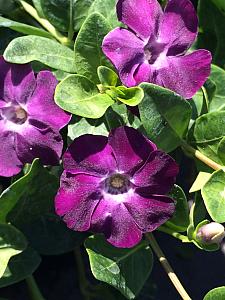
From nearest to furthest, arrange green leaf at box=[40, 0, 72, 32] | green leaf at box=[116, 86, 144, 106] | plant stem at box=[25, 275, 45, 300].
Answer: green leaf at box=[116, 86, 144, 106] → green leaf at box=[40, 0, 72, 32] → plant stem at box=[25, 275, 45, 300]

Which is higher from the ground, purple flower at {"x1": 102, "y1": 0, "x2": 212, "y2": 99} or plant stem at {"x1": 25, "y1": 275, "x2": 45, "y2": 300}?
purple flower at {"x1": 102, "y1": 0, "x2": 212, "y2": 99}

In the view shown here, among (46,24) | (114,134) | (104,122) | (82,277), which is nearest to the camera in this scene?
(114,134)

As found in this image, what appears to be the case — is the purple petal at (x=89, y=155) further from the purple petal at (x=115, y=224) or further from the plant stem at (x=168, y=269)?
the plant stem at (x=168, y=269)

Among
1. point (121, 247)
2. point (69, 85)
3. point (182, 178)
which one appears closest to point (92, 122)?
point (69, 85)

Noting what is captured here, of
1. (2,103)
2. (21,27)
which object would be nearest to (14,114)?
(2,103)

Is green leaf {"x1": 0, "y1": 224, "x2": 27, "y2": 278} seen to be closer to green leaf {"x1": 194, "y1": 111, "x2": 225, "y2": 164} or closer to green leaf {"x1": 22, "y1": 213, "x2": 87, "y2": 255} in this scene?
green leaf {"x1": 22, "y1": 213, "x2": 87, "y2": 255}

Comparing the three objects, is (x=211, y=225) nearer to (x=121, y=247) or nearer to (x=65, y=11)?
(x=121, y=247)

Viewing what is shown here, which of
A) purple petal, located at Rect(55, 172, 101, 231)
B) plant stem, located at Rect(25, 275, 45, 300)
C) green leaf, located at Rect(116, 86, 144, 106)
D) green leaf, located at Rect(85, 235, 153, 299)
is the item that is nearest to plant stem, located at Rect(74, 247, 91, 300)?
plant stem, located at Rect(25, 275, 45, 300)

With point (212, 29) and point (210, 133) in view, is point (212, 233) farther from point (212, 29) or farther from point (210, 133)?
point (212, 29)
